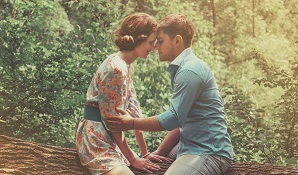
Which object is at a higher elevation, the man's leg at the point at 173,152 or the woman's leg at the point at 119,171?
the woman's leg at the point at 119,171

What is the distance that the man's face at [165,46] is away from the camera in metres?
2.98

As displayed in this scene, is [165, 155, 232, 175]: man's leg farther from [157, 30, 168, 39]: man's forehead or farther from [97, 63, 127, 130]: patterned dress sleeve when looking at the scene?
[157, 30, 168, 39]: man's forehead

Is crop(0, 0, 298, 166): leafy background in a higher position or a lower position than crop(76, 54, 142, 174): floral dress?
lower

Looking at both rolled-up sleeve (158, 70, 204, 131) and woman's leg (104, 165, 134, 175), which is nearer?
rolled-up sleeve (158, 70, 204, 131)

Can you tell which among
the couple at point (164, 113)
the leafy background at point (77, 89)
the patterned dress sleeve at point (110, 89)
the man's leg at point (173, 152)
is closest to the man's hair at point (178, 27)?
the couple at point (164, 113)

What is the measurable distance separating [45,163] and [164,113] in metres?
0.90

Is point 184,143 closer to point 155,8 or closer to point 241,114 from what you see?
point 241,114

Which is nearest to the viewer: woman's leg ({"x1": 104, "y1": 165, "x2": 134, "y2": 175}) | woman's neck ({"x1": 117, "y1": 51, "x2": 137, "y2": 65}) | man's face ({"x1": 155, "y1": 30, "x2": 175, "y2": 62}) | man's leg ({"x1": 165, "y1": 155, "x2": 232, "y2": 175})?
man's leg ({"x1": 165, "y1": 155, "x2": 232, "y2": 175})

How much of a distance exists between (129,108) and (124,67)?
1.59ft

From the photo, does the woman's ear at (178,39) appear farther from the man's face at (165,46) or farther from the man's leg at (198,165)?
the man's leg at (198,165)

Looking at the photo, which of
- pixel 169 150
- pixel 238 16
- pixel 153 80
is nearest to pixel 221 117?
pixel 169 150

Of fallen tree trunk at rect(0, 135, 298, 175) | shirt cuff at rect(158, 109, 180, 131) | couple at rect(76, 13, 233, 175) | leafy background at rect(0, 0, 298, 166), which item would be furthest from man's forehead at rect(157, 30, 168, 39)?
leafy background at rect(0, 0, 298, 166)

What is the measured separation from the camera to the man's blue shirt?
2.73 metres

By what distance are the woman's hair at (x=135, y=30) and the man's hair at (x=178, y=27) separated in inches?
4.0
